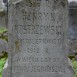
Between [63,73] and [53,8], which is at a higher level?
[53,8]

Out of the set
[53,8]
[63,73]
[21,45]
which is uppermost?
[53,8]

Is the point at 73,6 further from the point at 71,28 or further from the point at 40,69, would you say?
the point at 40,69

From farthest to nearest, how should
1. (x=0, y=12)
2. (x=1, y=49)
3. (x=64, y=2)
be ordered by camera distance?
(x=0, y=12) → (x=1, y=49) → (x=64, y=2)

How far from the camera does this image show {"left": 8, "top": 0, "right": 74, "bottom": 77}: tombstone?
20.8 ft

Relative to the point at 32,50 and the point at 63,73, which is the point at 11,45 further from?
the point at 63,73

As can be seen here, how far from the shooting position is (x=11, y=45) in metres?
6.42

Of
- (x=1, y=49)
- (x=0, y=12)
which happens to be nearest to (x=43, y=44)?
(x=1, y=49)

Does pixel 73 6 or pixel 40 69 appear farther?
pixel 73 6

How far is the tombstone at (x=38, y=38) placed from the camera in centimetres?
635

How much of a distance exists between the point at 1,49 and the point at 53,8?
2823 mm

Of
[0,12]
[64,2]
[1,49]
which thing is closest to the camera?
[64,2]

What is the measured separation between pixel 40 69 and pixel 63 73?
A: 0.39 metres

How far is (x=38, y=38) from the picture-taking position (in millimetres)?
6461

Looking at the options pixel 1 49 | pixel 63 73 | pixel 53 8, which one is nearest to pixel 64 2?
pixel 53 8
